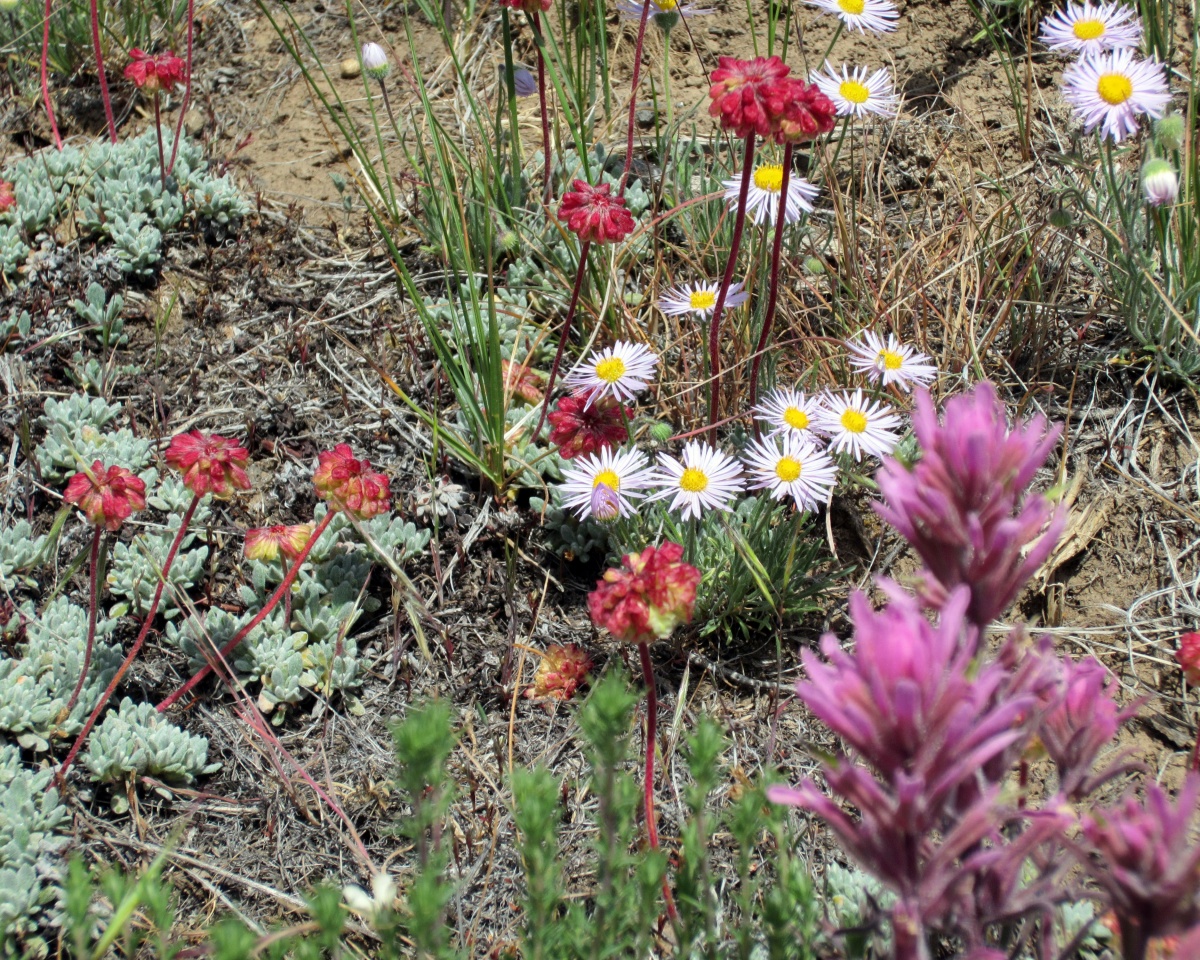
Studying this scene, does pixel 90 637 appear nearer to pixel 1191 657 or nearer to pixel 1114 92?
pixel 1191 657

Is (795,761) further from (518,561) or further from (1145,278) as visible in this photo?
(1145,278)

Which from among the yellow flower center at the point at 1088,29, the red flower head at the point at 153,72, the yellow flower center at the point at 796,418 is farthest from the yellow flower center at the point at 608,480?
the red flower head at the point at 153,72

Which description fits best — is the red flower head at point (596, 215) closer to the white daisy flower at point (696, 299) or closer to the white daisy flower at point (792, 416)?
the white daisy flower at point (696, 299)

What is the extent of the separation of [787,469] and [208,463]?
4.72ft

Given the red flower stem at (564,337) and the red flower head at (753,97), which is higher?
the red flower head at (753,97)

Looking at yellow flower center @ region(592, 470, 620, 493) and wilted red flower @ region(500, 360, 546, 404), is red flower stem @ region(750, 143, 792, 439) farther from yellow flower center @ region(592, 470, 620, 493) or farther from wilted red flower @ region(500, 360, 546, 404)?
wilted red flower @ region(500, 360, 546, 404)

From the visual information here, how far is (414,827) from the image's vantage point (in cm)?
135

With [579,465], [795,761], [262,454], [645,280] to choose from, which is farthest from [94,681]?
[645,280]

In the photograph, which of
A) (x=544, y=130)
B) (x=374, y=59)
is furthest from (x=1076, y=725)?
(x=374, y=59)

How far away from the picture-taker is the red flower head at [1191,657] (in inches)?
83.4

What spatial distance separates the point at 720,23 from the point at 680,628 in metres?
2.73

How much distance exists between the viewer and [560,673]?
2.62m

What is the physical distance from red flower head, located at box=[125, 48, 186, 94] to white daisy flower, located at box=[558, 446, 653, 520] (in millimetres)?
2085

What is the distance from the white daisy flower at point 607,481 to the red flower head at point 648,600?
54cm
